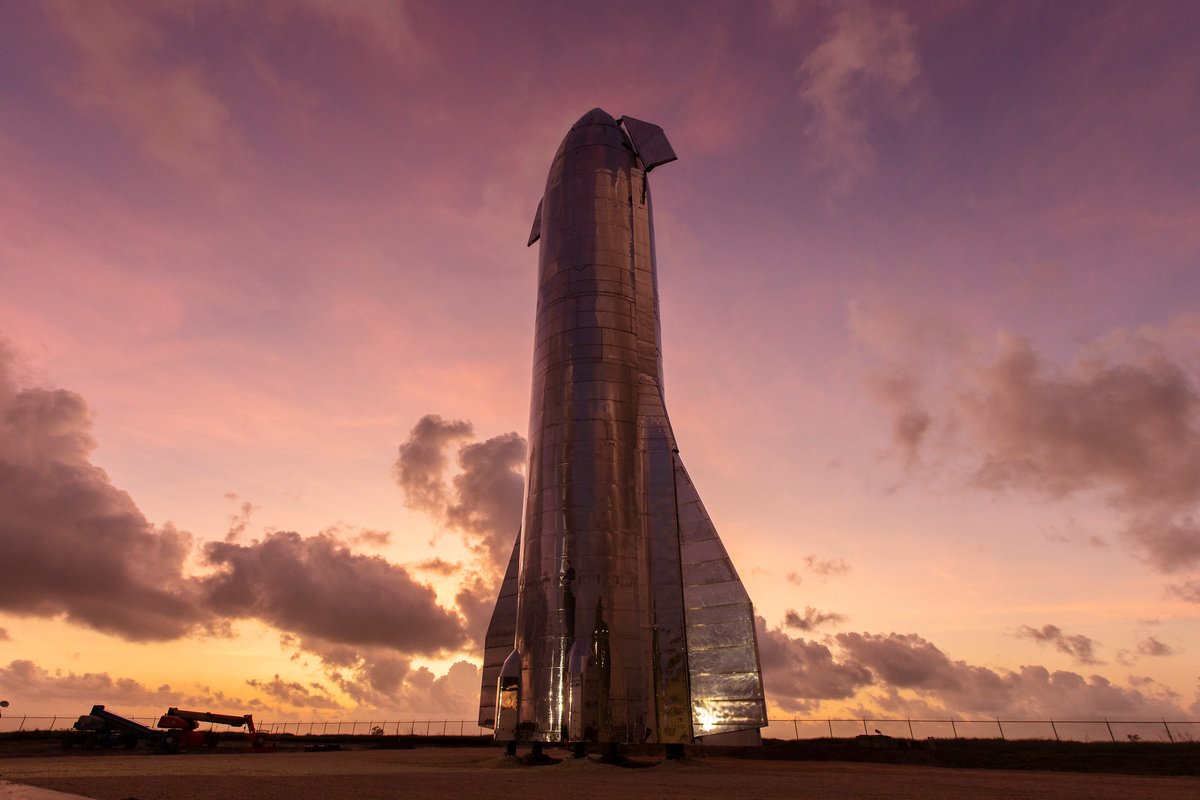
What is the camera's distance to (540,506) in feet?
85.8

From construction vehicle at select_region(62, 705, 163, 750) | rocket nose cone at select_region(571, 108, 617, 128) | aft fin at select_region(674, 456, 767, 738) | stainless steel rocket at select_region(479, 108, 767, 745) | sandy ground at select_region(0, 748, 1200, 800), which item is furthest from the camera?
construction vehicle at select_region(62, 705, 163, 750)

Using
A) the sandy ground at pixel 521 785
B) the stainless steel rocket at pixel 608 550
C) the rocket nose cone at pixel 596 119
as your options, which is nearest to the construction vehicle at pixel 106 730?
the sandy ground at pixel 521 785

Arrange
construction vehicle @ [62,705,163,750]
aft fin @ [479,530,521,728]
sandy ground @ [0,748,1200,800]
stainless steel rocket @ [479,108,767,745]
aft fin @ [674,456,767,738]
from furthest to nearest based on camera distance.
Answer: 1. construction vehicle @ [62,705,163,750]
2. aft fin @ [479,530,521,728]
3. aft fin @ [674,456,767,738]
4. stainless steel rocket @ [479,108,767,745]
5. sandy ground @ [0,748,1200,800]

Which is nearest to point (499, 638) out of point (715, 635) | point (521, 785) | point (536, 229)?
point (715, 635)

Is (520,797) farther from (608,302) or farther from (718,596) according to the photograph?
(608,302)

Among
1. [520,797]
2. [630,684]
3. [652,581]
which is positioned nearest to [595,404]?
[652,581]

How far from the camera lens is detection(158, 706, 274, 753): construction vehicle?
124 ft

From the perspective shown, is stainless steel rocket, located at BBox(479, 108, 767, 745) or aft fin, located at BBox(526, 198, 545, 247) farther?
aft fin, located at BBox(526, 198, 545, 247)

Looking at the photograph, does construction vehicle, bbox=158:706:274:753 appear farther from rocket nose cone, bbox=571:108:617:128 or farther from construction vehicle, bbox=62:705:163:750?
rocket nose cone, bbox=571:108:617:128

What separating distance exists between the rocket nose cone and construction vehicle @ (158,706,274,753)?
3711 cm

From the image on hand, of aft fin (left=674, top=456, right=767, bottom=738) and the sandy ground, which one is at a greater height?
aft fin (left=674, top=456, right=767, bottom=738)

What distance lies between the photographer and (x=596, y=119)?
34.3 meters

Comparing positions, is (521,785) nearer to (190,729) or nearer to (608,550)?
(608,550)

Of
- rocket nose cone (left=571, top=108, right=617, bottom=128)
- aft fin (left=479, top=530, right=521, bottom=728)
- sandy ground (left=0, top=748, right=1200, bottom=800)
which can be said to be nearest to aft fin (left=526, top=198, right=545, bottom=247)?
rocket nose cone (left=571, top=108, right=617, bottom=128)
